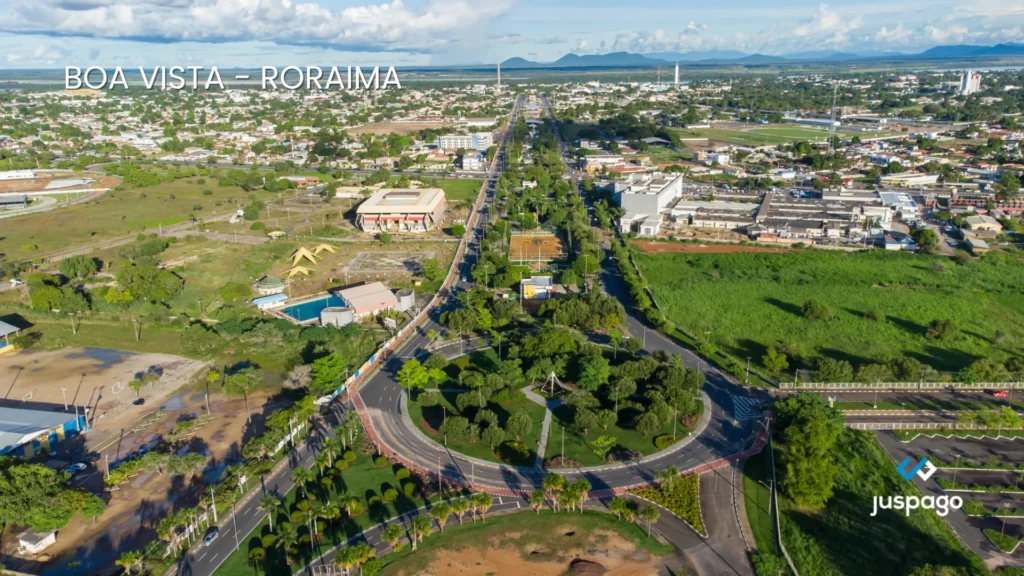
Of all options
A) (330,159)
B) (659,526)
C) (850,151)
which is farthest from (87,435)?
(850,151)

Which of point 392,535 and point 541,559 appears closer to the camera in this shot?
point 541,559

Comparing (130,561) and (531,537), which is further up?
(130,561)

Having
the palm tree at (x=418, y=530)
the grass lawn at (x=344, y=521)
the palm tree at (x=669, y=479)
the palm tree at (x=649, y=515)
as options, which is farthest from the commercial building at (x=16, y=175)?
the palm tree at (x=649, y=515)

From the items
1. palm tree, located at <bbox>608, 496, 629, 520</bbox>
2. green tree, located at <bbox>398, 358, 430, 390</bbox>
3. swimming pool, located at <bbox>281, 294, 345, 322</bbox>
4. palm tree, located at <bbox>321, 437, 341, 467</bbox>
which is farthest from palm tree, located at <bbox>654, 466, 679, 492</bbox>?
swimming pool, located at <bbox>281, 294, 345, 322</bbox>

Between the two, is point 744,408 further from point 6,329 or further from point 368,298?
point 6,329

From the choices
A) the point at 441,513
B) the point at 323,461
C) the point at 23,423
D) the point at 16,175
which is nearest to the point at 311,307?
the point at 23,423

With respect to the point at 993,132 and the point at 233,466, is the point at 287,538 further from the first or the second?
the point at 993,132

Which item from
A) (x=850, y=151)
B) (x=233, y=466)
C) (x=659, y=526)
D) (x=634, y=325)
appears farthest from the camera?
(x=850, y=151)
